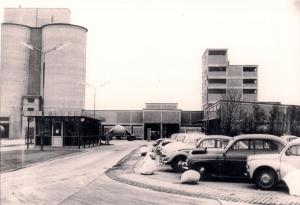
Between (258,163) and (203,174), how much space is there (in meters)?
2.31

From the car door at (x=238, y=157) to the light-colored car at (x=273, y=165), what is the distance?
1.16 metres

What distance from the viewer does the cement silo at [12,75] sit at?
265ft

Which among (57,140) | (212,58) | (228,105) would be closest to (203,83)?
(212,58)

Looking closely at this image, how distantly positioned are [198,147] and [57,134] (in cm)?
2235

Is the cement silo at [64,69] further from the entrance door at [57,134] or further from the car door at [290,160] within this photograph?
the car door at [290,160]

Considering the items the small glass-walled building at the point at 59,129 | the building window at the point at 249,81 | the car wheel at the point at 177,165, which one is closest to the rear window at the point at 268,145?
the car wheel at the point at 177,165

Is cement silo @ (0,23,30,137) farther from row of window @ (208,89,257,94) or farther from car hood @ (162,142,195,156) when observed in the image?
car hood @ (162,142,195,156)

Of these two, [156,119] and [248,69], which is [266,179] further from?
[248,69]

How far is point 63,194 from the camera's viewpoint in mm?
11328

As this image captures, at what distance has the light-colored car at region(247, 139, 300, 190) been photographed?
12.3 meters

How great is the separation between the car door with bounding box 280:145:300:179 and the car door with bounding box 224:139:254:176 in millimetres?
1773

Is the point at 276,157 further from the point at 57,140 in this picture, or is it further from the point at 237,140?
the point at 57,140

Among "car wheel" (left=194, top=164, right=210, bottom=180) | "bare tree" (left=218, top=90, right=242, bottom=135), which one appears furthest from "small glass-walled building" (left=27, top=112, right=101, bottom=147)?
"car wheel" (left=194, top=164, right=210, bottom=180)

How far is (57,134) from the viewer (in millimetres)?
37438
